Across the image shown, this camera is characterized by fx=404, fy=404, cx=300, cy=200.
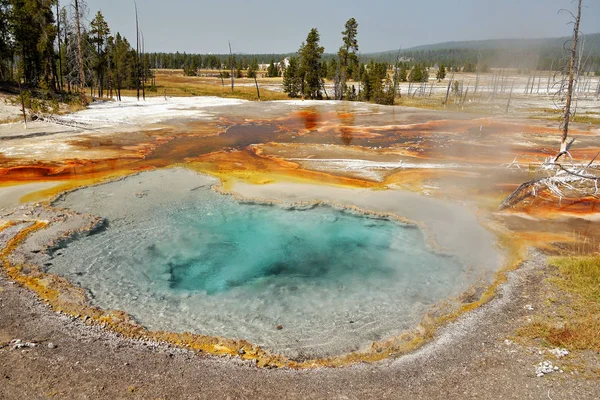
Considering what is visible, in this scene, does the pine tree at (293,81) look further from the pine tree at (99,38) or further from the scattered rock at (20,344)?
the scattered rock at (20,344)

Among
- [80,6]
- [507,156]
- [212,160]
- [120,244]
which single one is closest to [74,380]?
[120,244]

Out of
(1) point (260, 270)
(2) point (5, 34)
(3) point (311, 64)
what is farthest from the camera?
(3) point (311, 64)

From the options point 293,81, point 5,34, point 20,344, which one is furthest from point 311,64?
point 20,344

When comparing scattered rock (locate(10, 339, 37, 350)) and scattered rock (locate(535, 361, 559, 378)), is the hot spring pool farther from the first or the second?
scattered rock (locate(535, 361, 559, 378))

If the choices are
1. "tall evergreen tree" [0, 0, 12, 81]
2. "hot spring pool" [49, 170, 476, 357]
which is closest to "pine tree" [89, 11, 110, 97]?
"tall evergreen tree" [0, 0, 12, 81]

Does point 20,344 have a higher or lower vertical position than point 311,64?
lower

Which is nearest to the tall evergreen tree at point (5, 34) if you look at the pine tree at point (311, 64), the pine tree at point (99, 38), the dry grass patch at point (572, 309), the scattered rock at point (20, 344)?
the pine tree at point (99, 38)

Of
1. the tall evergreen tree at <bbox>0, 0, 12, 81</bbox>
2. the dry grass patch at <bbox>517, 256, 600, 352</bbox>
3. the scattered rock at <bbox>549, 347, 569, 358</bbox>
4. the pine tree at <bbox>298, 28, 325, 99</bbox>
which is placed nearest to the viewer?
the scattered rock at <bbox>549, 347, 569, 358</bbox>

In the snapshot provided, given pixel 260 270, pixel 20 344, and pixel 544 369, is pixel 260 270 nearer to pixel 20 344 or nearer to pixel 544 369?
pixel 20 344

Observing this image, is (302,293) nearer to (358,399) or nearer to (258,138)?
(358,399)
